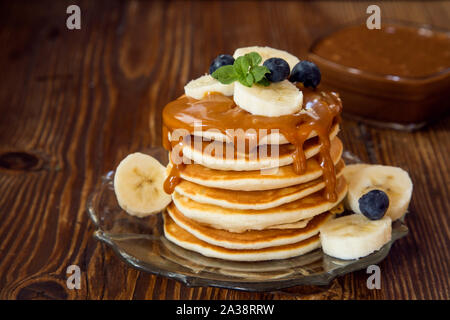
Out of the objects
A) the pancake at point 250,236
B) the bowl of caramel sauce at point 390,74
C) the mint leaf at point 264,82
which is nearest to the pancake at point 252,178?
the pancake at point 250,236

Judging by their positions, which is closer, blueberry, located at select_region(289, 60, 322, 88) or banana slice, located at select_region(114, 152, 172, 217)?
blueberry, located at select_region(289, 60, 322, 88)

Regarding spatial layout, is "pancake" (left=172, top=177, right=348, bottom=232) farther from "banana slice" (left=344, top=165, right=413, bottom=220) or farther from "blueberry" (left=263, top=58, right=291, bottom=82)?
"blueberry" (left=263, top=58, right=291, bottom=82)

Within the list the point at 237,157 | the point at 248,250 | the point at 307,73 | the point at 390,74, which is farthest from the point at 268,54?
the point at 390,74

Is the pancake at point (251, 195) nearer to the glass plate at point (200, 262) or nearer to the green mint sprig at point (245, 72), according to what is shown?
the glass plate at point (200, 262)

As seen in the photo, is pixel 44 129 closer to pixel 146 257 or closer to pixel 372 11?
pixel 146 257

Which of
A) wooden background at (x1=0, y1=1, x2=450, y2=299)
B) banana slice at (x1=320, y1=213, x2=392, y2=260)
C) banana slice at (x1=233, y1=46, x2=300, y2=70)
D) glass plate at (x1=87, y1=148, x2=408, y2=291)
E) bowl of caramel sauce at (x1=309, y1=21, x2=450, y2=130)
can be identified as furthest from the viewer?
bowl of caramel sauce at (x1=309, y1=21, x2=450, y2=130)

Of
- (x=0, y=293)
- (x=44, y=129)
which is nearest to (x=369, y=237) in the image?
(x=0, y=293)

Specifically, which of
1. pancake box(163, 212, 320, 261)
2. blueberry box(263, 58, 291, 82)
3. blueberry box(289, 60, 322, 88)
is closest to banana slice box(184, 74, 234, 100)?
blueberry box(263, 58, 291, 82)
